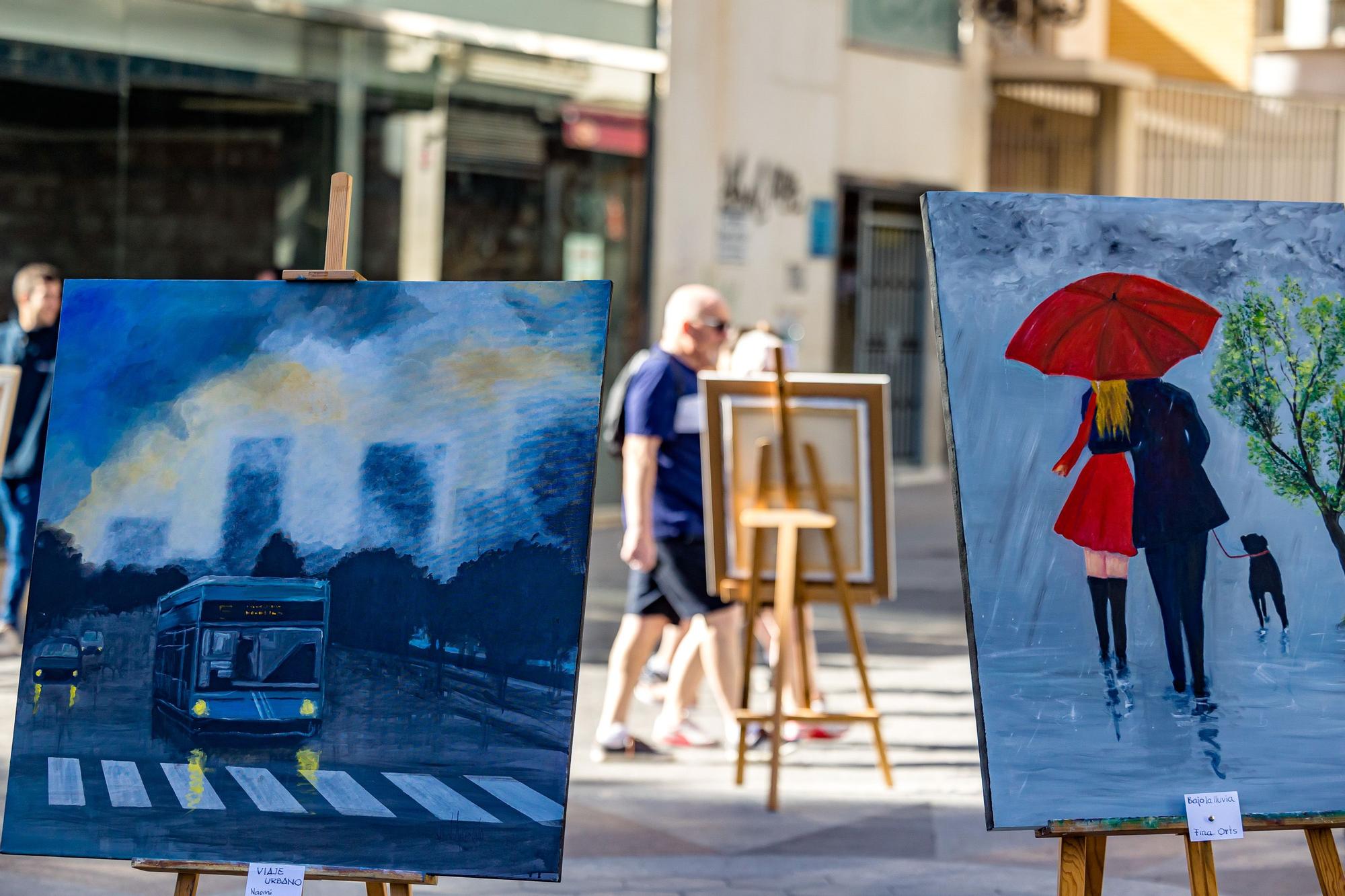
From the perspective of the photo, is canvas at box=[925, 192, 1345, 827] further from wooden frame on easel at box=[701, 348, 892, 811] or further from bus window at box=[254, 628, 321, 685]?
wooden frame on easel at box=[701, 348, 892, 811]

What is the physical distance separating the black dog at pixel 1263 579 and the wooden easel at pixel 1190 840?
424 millimetres

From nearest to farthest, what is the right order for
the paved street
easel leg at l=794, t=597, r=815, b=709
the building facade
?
the paved street
easel leg at l=794, t=597, r=815, b=709
the building facade

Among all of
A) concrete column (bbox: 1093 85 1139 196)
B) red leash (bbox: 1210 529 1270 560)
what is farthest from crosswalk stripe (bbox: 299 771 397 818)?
concrete column (bbox: 1093 85 1139 196)

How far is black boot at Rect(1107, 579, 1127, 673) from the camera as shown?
149 inches

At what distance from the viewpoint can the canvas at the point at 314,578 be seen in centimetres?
357

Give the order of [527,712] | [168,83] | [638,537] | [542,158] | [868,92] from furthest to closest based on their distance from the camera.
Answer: [868,92]
[542,158]
[168,83]
[638,537]
[527,712]

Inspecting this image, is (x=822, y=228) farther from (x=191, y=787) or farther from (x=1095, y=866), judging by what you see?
(x=191, y=787)

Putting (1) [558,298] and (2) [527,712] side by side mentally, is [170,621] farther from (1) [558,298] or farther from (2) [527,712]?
(1) [558,298]

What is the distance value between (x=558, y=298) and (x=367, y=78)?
10.8 m

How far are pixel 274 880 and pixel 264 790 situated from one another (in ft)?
0.60

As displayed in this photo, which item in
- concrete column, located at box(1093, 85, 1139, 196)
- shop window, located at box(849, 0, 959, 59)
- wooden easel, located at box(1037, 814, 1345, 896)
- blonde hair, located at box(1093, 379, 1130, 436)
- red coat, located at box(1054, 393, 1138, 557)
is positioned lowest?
wooden easel, located at box(1037, 814, 1345, 896)

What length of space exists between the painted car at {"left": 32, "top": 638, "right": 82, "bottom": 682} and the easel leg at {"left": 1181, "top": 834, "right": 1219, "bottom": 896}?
7.79 ft

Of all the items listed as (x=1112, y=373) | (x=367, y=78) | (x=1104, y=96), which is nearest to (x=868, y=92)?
(x=1104, y=96)

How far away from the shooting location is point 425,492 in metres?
3.71
